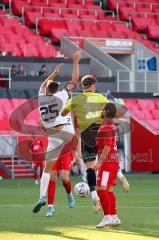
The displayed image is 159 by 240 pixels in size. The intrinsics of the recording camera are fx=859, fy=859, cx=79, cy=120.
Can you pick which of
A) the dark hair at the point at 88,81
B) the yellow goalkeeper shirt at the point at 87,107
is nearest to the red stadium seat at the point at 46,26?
the yellow goalkeeper shirt at the point at 87,107

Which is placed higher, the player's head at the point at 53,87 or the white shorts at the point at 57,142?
the player's head at the point at 53,87

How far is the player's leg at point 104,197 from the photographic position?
37.7 feet

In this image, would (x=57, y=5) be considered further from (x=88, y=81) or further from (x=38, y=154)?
(x=88, y=81)

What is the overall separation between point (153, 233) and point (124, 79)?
2563 centimetres

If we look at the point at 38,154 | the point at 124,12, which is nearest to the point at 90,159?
the point at 38,154

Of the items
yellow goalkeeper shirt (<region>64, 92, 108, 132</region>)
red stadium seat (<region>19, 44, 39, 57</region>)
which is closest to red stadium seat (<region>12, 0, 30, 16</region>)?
red stadium seat (<region>19, 44, 39, 57</region>)

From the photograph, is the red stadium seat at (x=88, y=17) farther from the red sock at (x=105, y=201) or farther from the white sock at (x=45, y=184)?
the red sock at (x=105, y=201)

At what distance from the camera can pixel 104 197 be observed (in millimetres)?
11539

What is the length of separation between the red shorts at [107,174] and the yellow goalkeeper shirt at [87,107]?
5.86 feet

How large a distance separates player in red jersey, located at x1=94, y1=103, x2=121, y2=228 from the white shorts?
2.61 metres

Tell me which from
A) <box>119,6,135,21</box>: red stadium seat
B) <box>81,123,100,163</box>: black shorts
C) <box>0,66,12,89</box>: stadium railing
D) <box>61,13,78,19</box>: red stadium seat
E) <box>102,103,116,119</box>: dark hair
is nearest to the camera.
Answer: <box>102,103,116,119</box>: dark hair

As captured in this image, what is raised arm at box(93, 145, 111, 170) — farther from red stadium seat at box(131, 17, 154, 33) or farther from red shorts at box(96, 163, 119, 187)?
red stadium seat at box(131, 17, 154, 33)

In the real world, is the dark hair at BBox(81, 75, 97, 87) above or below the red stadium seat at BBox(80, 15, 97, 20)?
below

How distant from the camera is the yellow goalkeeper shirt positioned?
13.2 metres
